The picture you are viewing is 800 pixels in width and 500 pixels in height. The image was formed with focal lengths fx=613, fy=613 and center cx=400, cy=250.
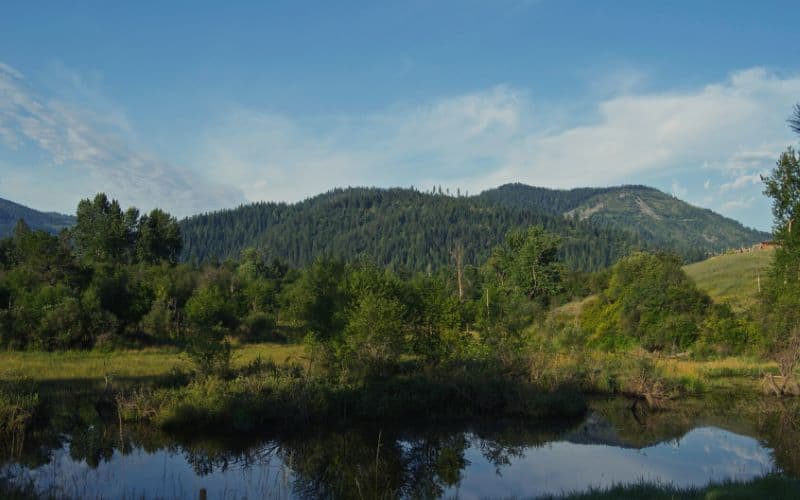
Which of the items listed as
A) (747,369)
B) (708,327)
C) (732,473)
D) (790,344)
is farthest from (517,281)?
(732,473)

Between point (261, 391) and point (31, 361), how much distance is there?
17108 millimetres

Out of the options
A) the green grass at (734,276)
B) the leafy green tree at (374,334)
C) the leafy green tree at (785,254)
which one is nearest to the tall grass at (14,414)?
the leafy green tree at (374,334)

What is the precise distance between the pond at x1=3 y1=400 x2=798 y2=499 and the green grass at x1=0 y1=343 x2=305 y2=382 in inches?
260

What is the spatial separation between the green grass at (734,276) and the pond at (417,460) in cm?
3329

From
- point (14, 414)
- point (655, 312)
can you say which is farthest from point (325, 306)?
point (655, 312)

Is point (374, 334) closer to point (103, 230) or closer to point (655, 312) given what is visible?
point (655, 312)

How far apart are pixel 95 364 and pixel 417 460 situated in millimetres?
22238

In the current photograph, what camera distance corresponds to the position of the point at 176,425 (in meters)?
22.4

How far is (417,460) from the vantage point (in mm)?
20000

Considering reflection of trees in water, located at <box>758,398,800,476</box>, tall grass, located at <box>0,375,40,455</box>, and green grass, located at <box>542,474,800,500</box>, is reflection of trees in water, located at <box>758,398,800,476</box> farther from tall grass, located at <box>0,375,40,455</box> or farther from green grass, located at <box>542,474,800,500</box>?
tall grass, located at <box>0,375,40,455</box>

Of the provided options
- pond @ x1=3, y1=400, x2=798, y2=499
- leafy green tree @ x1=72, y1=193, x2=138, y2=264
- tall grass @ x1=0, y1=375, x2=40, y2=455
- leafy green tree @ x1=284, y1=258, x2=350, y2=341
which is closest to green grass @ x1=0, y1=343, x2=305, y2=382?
tall grass @ x1=0, y1=375, x2=40, y2=455

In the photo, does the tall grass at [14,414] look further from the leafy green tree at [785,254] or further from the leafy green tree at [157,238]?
the leafy green tree at [157,238]

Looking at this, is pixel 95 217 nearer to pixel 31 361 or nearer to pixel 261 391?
pixel 31 361

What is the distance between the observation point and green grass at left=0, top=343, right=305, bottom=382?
29.1 m
